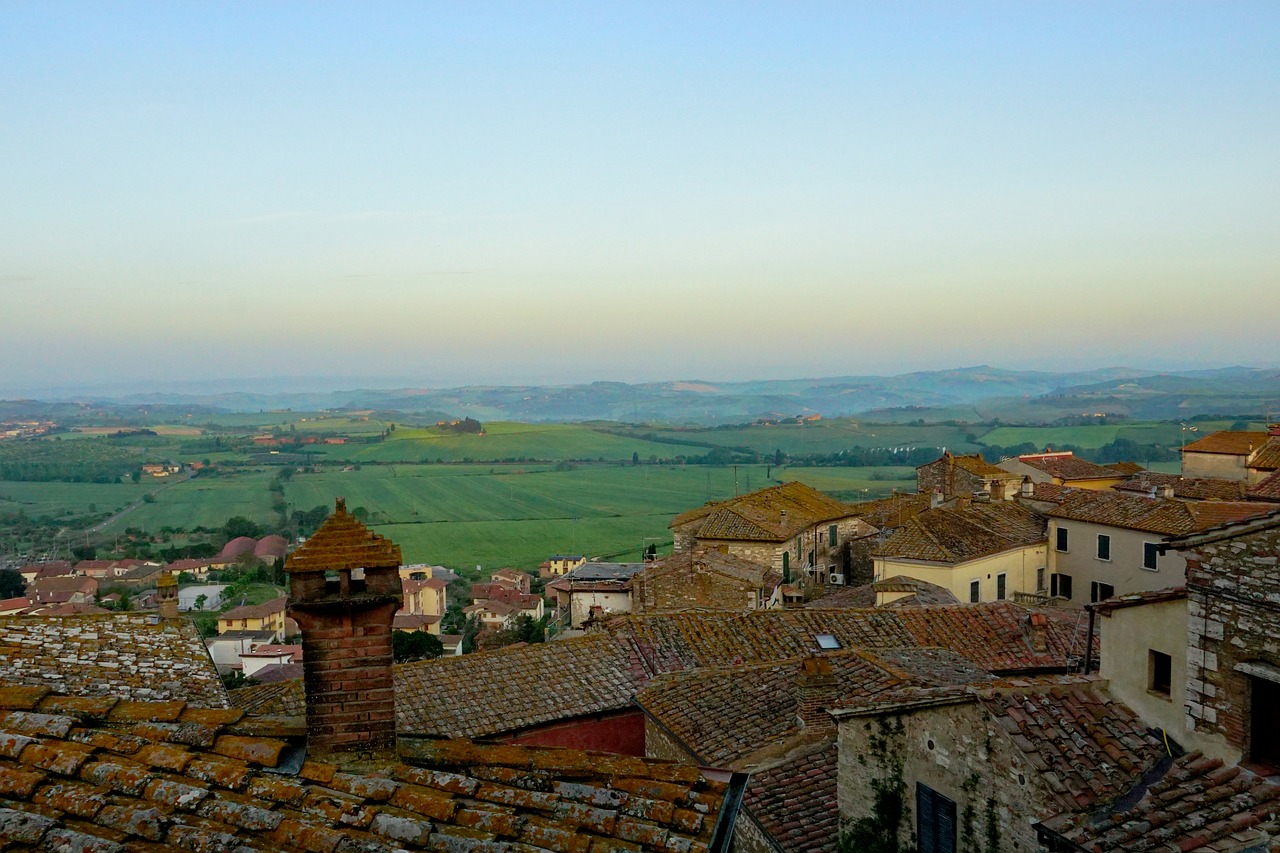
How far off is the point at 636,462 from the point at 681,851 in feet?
510

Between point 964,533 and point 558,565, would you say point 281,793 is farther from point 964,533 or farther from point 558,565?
point 558,565

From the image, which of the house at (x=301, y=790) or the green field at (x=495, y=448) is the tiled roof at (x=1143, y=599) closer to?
Answer: the house at (x=301, y=790)

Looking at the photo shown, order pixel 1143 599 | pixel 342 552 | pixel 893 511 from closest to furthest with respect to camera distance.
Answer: pixel 342 552 → pixel 1143 599 → pixel 893 511

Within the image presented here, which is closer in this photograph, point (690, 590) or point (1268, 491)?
point (690, 590)

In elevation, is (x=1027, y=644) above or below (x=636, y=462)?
above

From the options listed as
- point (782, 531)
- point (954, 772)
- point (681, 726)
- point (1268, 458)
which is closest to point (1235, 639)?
point (954, 772)

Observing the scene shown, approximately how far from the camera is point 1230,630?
26.2 ft

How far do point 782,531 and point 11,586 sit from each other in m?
67.7

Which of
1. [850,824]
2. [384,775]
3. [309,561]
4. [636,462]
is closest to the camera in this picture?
[384,775]

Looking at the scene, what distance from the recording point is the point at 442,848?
3893 millimetres

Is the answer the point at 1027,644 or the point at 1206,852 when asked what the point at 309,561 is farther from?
the point at 1027,644

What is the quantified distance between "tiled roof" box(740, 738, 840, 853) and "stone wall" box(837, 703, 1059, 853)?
1.09 feet

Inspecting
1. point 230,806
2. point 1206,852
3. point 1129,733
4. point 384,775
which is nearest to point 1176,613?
point 1129,733

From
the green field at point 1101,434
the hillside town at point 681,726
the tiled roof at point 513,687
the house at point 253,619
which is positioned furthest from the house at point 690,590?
the green field at point 1101,434
